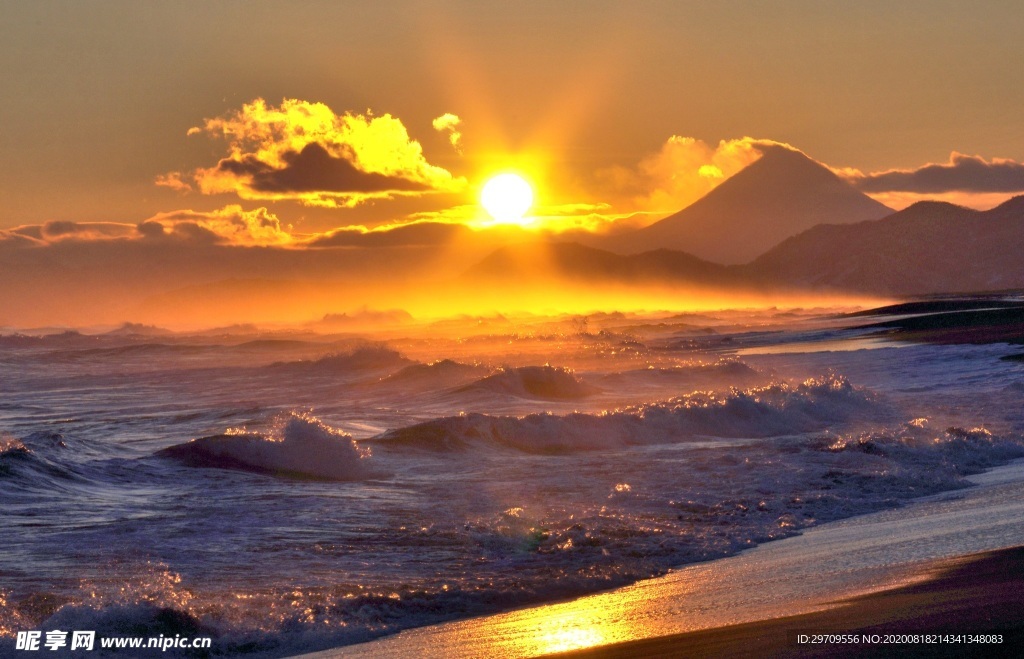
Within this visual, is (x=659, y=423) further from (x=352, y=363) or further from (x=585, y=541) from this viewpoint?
(x=352, y=363)

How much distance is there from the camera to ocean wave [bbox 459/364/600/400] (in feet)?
103

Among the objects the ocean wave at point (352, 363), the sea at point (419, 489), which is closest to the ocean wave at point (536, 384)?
the sea at point (419, 489)

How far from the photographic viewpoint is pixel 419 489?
15.7 meters

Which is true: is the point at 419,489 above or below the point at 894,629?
below

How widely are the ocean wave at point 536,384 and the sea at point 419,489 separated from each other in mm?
101

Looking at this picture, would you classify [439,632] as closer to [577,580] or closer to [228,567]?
[577,580]

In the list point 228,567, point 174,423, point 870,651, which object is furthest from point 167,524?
point 174,423

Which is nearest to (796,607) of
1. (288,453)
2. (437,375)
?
(288,453)

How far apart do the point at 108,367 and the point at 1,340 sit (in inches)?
1528

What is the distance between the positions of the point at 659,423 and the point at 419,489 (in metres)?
7.81

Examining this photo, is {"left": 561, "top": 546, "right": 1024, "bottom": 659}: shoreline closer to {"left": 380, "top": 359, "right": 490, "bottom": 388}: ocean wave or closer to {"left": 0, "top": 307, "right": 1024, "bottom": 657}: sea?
{"left": 0, "top": 307, "right": 1024, "bottom": 657}: sea

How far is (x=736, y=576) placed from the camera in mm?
10203

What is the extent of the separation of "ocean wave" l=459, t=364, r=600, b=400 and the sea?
101 mm

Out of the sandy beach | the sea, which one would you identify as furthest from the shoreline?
the sea
